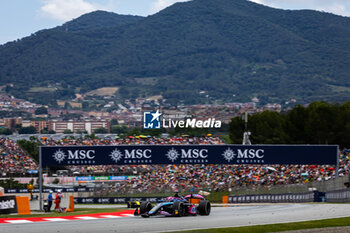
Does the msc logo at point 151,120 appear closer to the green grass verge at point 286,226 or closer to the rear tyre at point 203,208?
the rear tyre at point 203,208

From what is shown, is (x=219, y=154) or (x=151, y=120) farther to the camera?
(x=151, y=120)

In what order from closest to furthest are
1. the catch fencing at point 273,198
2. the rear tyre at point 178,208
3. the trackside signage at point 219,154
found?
the rear tyre at point 178,208, the catch fencing at point 273,198, the trackside signage at point 219,154

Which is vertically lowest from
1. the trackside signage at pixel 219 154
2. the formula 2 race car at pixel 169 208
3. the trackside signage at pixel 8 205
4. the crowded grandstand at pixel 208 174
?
the crowded grandstand at pixel 208 174

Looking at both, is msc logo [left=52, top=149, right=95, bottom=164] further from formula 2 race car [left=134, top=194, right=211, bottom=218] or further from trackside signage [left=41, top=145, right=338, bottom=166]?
formula 2 race car [left=134, top=194, right=211, bottom=218]

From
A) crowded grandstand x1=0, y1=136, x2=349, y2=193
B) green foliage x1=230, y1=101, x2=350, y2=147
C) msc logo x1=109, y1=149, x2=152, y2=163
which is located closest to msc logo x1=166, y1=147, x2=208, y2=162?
msc logo x1=109, y1=149, x2=152, y2=163

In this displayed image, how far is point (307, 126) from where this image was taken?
253 ft

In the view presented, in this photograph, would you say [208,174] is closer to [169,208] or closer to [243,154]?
[243,154]

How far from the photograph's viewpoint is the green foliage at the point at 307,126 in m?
74.4

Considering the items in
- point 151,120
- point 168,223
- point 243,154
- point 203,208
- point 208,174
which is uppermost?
point 151,120

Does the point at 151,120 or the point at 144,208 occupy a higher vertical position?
the point at 151,120

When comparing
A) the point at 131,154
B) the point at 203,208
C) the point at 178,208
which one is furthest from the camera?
the point at 131,154

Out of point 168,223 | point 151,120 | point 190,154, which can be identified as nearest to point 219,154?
point 190,154

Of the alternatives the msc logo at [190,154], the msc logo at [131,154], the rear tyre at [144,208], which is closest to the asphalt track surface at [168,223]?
the rear tyre at [144,208]

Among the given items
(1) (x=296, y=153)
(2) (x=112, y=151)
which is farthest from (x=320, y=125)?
(2) (x=112, y=151)
